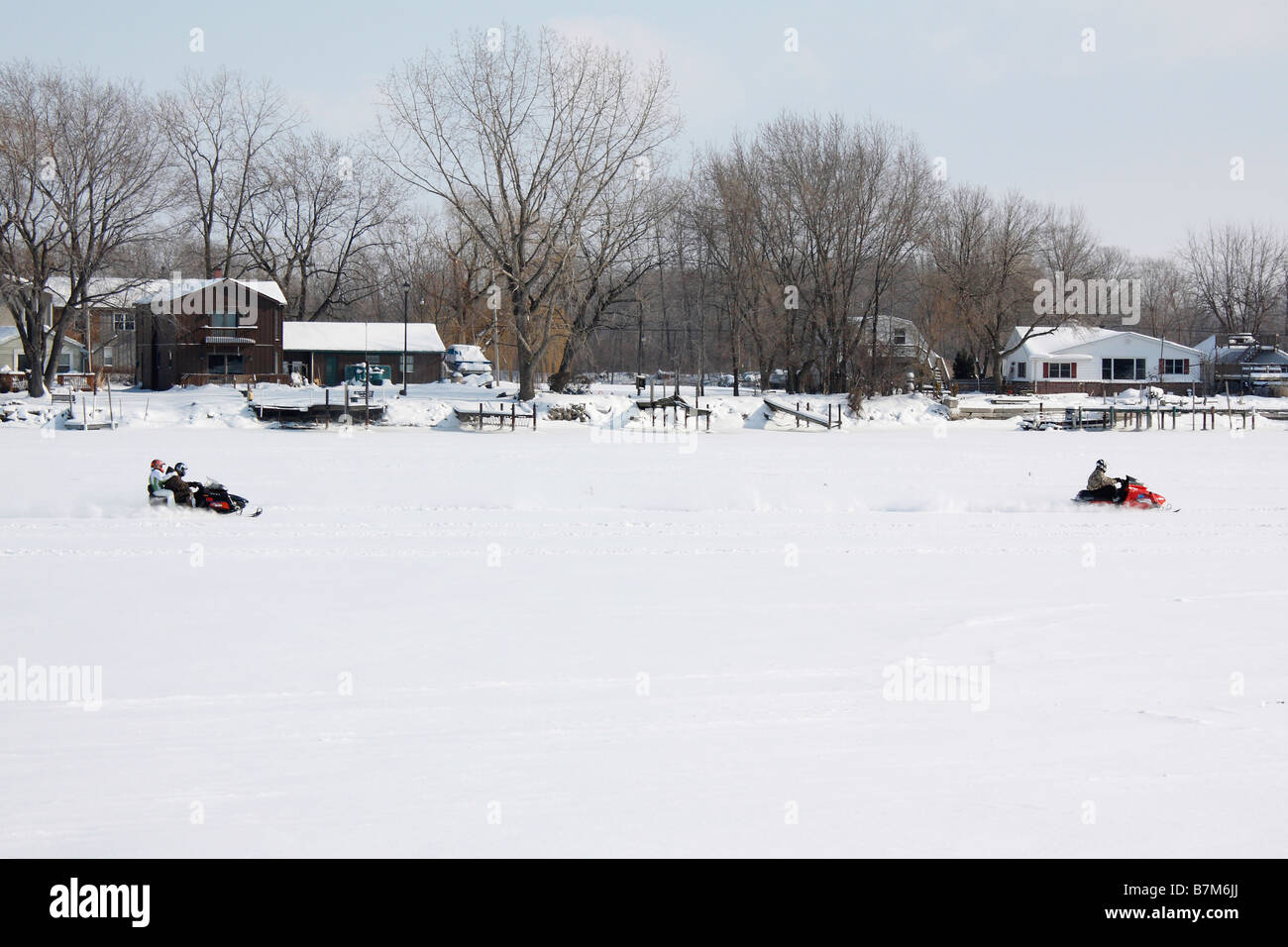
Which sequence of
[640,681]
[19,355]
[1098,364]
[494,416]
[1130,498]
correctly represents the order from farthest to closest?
[19,355], [1098,364], [494,416], [1130,498], [640,681]

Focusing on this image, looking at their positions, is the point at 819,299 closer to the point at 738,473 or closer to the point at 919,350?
the point at 919,350

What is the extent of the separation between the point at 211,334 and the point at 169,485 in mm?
45266

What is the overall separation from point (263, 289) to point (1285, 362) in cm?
6817

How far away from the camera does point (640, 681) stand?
8.98 metres

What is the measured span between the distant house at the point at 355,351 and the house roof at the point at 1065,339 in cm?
3771

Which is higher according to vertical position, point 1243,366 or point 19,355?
point 1243,366

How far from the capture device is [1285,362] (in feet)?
255

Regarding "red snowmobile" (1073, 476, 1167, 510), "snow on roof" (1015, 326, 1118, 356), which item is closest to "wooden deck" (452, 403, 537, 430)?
"red snowmobile" (1073, 476, 1167, 510)

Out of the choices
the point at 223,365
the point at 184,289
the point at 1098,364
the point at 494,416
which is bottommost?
the point at 494,416

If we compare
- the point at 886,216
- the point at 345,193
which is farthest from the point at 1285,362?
the point at 345,193

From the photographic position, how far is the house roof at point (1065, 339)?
232ft

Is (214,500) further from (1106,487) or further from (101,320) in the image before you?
(101,320)

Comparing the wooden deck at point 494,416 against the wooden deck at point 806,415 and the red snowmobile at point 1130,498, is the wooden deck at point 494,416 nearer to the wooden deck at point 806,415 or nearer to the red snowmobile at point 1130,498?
the wooden deck at point 806,415

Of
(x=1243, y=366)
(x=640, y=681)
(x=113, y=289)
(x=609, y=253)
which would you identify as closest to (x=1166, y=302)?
(x=1243, y=366)
